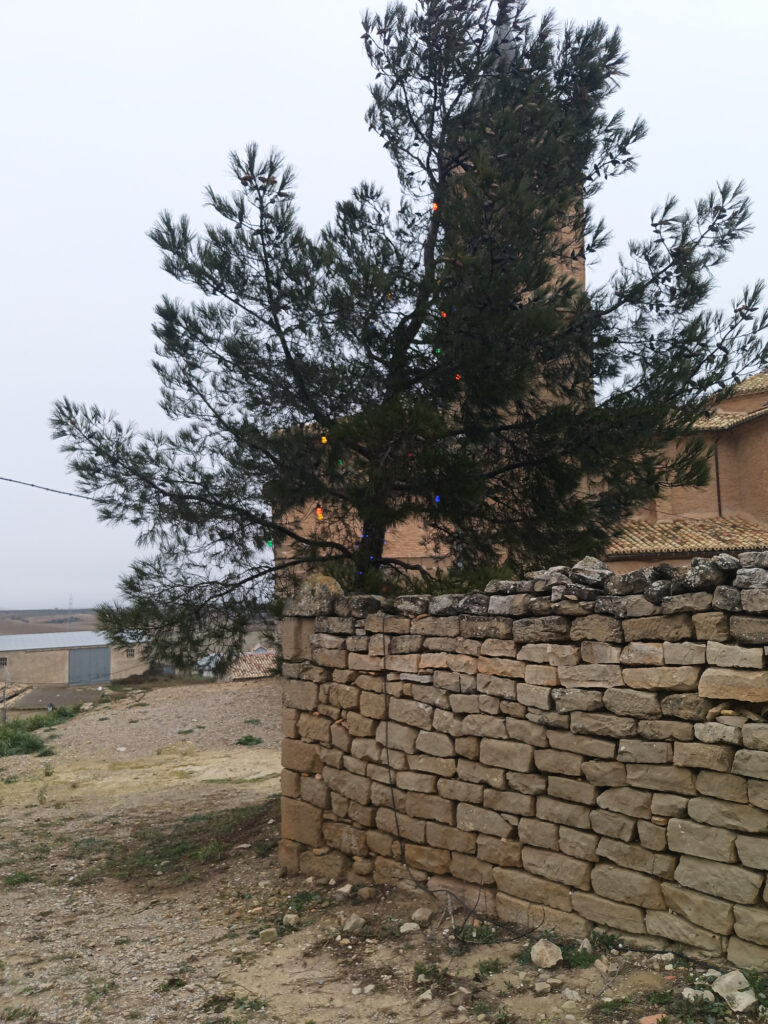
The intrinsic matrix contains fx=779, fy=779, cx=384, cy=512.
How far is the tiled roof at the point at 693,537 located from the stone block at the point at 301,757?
1178 cm

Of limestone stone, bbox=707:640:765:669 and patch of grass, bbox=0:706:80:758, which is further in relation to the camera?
patch of grass, bbox=0:706:80:758

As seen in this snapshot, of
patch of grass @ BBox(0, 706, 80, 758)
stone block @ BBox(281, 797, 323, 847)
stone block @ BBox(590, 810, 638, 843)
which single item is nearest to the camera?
stone block @ BBox(590, 810, 638, 843)

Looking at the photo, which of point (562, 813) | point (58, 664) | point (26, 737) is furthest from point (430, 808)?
point (58, 664)

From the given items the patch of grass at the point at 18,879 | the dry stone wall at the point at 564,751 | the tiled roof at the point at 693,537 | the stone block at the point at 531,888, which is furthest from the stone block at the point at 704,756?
the tiled roof at the point at 693,537

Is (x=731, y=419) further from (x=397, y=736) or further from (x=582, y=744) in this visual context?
(x=582, y=744)

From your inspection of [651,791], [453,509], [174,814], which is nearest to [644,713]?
[651,791]

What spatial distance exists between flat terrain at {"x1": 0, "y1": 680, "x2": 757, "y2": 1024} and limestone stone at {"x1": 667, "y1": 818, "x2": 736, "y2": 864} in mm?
519

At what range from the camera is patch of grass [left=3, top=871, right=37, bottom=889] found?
6.89m

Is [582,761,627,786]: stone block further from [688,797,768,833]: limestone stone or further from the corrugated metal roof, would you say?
the corrugated metal roof

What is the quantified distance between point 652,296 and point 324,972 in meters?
6.24

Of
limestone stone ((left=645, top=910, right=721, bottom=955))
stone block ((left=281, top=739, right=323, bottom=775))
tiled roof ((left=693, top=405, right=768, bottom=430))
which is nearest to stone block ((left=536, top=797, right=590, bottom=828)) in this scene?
limestone stone ((left=645, top=910, right=721, bottom=955))

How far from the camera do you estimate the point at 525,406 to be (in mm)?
7289

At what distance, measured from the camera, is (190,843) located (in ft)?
26.0

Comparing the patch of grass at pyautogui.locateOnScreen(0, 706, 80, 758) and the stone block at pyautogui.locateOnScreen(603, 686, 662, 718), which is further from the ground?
the stone block at pyautogui.locateOnScreen(603, 686, 662, 718)
